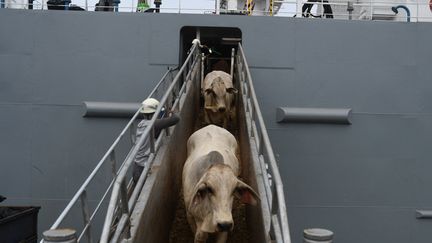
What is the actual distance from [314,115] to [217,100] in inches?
74.2

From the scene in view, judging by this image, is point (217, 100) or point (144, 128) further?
point (217, 100)

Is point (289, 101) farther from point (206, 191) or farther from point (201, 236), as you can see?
point (206, 191)

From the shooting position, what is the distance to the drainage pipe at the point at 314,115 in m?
8.62

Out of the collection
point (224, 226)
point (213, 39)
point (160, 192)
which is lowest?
point (160, 192)

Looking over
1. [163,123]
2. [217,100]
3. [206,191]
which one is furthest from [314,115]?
[206,191]

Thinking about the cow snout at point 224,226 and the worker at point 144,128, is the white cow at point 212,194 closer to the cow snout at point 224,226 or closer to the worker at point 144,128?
the cow snout at point 224,226

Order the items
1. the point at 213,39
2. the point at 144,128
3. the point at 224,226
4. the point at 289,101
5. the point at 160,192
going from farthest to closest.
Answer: the point at 213,39 < the point at 289,101 < the point at 144,128 < the point at 160,192 < the point at 224,226

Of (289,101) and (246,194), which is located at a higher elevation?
(289,101)

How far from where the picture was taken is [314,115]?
8648 mm

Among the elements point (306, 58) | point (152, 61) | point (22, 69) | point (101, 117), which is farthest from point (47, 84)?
point (306, 58)

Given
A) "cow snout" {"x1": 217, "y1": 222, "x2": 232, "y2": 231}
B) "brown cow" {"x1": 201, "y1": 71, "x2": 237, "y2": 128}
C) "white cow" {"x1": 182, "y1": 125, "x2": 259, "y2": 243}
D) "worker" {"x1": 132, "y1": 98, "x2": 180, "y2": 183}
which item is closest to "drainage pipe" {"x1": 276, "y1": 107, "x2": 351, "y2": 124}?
"brown cow" {"x1": 201, "y1": 71, "x2": 237, "y2": 128}

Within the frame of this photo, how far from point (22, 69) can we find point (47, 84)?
0.56 meters

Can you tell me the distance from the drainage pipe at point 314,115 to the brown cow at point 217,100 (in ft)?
3.39

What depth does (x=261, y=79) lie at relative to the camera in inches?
352
